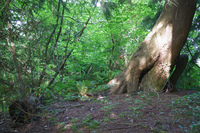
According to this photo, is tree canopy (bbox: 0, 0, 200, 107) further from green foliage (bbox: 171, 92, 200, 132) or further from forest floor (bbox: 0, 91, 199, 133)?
green foliage (bbox: 171, 92, 200, 132)

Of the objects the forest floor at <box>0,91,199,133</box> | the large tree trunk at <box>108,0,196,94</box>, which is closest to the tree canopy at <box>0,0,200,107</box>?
the forest floor at <box>0,91,199,133</box>

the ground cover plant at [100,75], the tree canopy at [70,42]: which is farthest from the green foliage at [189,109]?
the tree canopy at [70,42]

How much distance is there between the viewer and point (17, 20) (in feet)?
11.8

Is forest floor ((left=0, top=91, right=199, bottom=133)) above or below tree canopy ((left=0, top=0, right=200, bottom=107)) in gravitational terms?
below

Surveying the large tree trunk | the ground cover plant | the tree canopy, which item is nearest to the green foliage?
the ground cover plant

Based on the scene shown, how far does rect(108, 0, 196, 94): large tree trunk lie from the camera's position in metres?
5.02

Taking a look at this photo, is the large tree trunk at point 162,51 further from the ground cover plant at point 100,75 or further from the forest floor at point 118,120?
the forest floor at point 118,120

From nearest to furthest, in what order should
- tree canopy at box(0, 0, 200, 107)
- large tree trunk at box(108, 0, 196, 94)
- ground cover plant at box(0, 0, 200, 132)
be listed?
ground cover plant at box(0, 0, 200, 132) < tree canopy at box(0, 0, 200, 107) < large tree trunk at box(108, 0, 196, 94)

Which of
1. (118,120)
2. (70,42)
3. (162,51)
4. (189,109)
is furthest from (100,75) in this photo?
(189,109)

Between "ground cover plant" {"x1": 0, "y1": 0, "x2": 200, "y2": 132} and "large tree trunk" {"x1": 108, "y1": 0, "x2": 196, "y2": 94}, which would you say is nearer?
"ground cover plant" {"x1": 0, "y1": 0, "x2": 200, "y2": 132}

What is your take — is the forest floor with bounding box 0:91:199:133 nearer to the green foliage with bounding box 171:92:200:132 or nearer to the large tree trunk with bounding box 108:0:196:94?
the green foliage with bounding box 171:92:200:132

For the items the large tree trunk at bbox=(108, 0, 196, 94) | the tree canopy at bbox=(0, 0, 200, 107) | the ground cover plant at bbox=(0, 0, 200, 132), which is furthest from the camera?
the large tree trunk at bbox=(108, 0, 196, 94)

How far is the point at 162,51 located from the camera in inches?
201

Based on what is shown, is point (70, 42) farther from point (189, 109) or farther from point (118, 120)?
point (189, 109)
